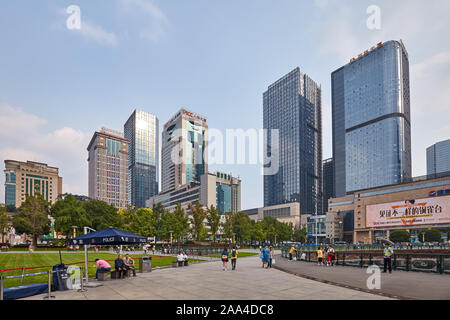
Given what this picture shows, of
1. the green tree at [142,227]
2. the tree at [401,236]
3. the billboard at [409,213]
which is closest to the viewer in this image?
the green tree at [142,227]

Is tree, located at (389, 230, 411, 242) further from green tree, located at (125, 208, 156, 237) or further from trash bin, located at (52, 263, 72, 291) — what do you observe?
trash bin, located at (52, 263, 72, 291)

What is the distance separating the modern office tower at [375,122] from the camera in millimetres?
157375

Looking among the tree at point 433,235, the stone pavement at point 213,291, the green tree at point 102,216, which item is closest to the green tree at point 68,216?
the green tree at point 102,216

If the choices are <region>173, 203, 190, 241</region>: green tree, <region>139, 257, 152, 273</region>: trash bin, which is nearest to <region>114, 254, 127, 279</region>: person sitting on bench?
<region>139, 257, 152, 273</region>: trash bin

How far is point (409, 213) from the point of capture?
103m

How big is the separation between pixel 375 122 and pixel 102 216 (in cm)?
14480

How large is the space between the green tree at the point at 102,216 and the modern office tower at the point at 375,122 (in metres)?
133

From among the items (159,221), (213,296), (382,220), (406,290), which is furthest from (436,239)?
(213,296)

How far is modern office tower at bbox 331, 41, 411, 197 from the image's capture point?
157 meters

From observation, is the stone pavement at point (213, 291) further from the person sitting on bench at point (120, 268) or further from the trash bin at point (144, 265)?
the trash bin at point (144, 265)

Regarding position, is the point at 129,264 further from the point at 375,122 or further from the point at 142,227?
the point at 375,122

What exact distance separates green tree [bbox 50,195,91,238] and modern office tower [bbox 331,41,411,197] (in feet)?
469

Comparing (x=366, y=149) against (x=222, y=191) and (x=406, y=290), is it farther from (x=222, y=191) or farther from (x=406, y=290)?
(x=406, y=290)
